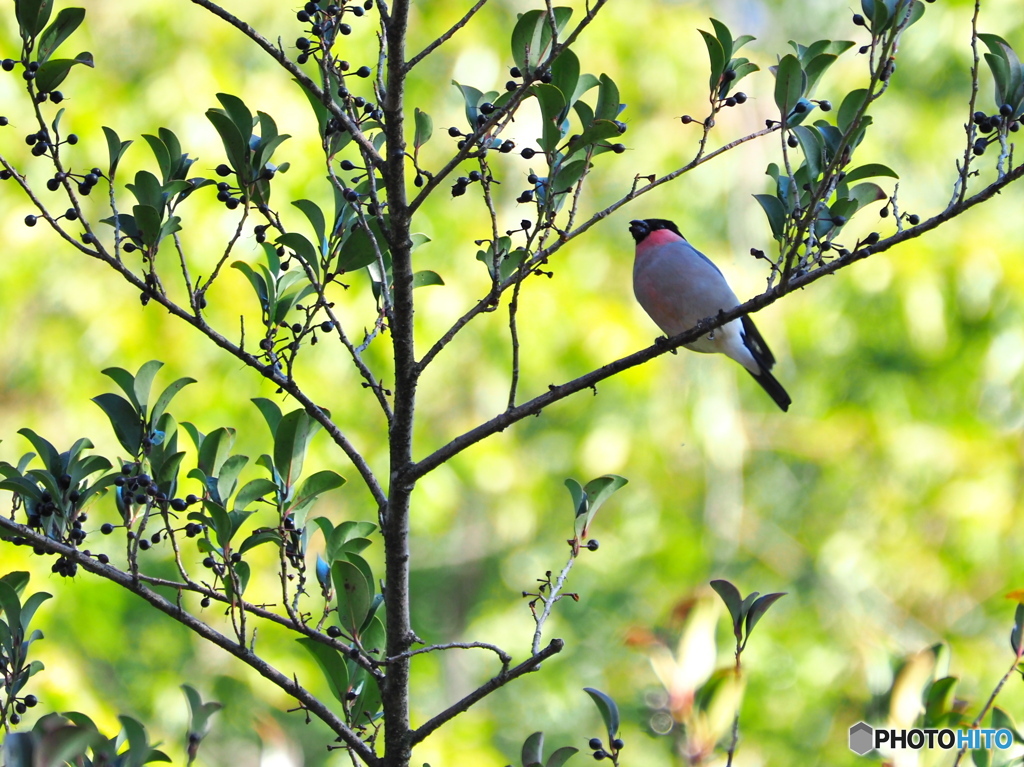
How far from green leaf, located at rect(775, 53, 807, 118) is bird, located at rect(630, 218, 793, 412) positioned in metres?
1.44

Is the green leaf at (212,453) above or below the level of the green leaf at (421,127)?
below

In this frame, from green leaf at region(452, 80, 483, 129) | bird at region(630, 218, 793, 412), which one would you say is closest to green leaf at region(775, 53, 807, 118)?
green leaf at region(452, 80, 483, 129)

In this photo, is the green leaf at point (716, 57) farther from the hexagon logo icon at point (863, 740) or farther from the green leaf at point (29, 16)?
the hexagon logo icon at point (863, 740)

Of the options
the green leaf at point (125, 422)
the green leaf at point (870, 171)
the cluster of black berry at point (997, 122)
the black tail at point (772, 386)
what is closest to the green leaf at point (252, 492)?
the green leaf at point (125, 422)

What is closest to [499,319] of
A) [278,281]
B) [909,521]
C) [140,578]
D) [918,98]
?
[909,521]

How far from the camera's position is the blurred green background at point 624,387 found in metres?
4.52

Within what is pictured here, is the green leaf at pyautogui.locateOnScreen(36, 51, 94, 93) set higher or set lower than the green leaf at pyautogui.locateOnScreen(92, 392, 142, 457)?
higher

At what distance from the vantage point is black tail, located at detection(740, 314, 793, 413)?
11.4 ft

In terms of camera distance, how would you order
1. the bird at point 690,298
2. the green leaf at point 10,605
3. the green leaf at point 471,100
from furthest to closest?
the bird at point 690,298
the green leaf at point 471,100
the green leaf at point 10,605

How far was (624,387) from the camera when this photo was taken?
4.79 metres

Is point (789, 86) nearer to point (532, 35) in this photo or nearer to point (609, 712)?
point (532, 35)

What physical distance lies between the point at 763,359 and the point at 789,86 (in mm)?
2054

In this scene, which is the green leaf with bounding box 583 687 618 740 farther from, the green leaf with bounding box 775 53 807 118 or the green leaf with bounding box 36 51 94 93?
the green leaf with bounding box 36 51 94 93

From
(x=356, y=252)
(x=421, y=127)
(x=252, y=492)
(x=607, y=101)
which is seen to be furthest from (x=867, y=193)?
(x=252, y=492)
